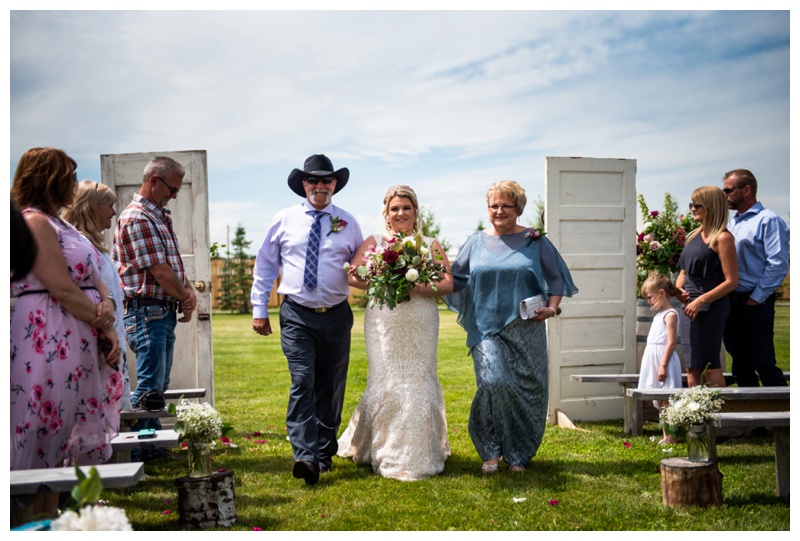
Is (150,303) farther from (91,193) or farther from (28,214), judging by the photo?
(28,214)

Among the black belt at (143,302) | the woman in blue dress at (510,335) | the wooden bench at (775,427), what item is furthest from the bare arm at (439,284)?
the wooden bench at (775,427)

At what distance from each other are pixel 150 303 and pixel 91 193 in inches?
40.6

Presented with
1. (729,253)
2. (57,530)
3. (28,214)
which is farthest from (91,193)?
(729,253)

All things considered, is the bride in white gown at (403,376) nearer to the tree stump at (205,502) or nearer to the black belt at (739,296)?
the tree stump at (205,502)

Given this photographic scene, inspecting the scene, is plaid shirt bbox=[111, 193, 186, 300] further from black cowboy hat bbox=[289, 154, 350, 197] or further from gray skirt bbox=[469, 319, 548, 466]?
gray skirt bbox=[469, 319, 548, 466]

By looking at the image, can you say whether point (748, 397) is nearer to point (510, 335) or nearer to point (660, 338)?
point (660, 338)

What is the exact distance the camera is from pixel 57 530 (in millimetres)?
2613

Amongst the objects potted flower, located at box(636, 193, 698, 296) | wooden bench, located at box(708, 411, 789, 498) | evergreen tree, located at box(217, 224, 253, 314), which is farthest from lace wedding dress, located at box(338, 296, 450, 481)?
evergreen tree, located at box(217, 224, 253, 314)

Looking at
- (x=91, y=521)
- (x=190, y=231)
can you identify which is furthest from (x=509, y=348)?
(x=91, y=521)

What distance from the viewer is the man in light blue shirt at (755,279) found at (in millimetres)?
6238

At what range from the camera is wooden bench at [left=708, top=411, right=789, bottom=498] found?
4.52 metres
